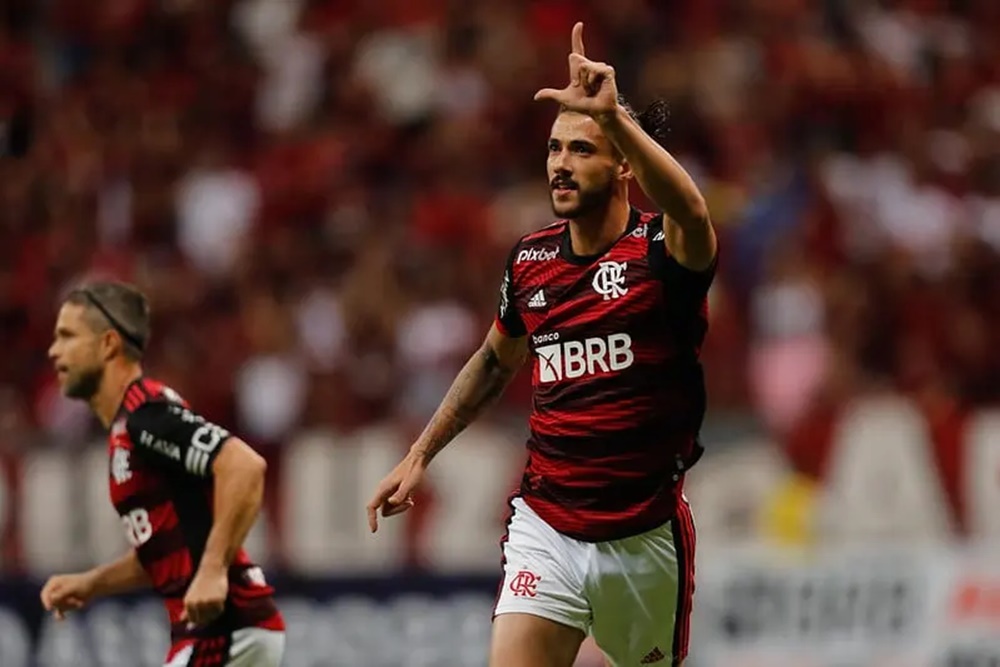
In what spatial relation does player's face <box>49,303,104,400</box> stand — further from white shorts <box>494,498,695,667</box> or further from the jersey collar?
the jersey collar

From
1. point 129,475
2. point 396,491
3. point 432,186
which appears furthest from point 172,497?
point 432,186

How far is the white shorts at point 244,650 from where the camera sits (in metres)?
7.77

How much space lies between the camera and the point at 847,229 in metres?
15.4

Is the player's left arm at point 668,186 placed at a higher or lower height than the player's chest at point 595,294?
higher

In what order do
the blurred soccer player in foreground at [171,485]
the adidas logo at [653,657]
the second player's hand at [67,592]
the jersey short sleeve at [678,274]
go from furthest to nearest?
the second player's hand at [67,592] → the blurred soccer player in foreground at [171,485] → the adidas logo at [653,657] → the jersey short sleeve at [678,274]

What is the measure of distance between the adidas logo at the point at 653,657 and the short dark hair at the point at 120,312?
86.7 inches

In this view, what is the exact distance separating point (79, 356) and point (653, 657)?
239cm

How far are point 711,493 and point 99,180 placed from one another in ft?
20.1

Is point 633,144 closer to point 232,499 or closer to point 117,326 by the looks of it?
point 232,499

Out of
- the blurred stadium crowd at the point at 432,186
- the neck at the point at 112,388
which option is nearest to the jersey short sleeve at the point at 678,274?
the neck at the point at 112,388

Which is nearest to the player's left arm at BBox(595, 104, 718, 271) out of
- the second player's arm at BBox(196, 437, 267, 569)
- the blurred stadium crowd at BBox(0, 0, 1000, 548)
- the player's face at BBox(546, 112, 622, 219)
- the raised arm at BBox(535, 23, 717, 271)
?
the raised arm at BBox(535, 23, 717, 271)

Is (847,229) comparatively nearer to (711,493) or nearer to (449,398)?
(711,493)

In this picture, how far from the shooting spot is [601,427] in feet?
23.8

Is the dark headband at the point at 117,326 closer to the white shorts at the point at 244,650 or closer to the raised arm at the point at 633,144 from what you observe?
the white shorts at the point at 244,650
